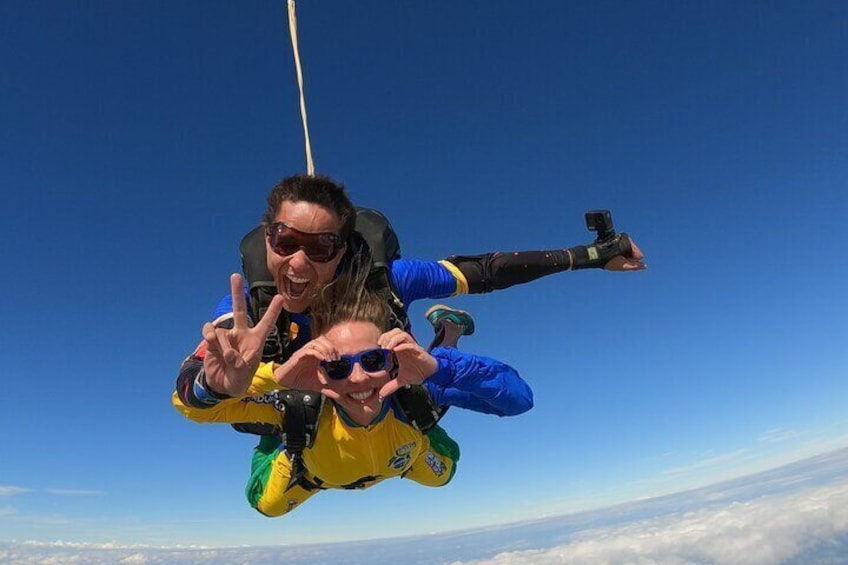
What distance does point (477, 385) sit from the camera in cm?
266

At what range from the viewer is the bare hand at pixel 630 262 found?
306cm

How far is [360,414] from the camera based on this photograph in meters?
2.53

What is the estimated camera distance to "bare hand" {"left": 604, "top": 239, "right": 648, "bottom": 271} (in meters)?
3.06

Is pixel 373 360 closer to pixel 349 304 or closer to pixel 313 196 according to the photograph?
pixel 349 304

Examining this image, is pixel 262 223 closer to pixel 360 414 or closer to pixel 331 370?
pixel 331 370

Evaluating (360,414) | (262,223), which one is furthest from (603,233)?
(262,223)

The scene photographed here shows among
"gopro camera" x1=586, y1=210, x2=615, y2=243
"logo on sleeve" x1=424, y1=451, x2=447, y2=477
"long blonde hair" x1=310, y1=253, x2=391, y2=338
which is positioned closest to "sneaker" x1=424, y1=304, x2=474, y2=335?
"logo on sleeve" x1=424, y1=451, x2=447, y2=477

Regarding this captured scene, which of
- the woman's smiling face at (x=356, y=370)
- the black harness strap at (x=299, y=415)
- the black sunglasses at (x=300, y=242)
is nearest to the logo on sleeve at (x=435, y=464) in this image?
the black harness strap at (x=299, y=415)

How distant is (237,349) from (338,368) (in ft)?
1.97

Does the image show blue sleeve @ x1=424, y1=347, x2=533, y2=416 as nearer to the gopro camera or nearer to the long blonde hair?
the long blonde hair

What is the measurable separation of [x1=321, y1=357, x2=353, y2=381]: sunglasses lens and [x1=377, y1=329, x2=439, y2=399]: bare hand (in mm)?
180

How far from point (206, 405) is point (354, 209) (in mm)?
1221

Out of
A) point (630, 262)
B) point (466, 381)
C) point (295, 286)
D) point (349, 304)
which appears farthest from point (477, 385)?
point (630, 262)

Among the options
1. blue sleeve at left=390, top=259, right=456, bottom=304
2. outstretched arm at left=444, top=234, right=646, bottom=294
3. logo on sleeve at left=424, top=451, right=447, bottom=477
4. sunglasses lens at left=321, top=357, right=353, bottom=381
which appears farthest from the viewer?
logo on sleeve at left=424, top=451, right=447, bottom=477
